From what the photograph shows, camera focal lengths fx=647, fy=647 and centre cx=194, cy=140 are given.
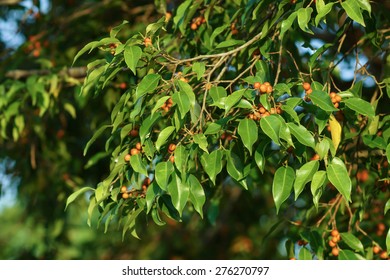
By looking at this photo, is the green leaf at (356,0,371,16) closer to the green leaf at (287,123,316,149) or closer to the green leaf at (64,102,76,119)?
the green leaf at (287,123,316,149)

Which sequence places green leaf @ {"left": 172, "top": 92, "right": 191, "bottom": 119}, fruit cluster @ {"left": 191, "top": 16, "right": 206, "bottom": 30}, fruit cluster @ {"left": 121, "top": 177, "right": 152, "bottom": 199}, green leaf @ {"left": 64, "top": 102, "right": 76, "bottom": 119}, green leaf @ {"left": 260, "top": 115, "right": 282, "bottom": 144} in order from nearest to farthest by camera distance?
green leaf @ {"left": 260, "top": 115, "right": 282, "bottom": 144}, green leaf @ {"left": 172, "top": 92, "right": 191, "bottom": 119}, fruit cluster @ {"left": 121, "top": 177, "right": 152, "bottom": 199}, fruit cluster @ {"left": 191, "top": 16, "right": 206, "bottom": 30}, green leaf @ {"left": 64, "top": 102, "right": 76, "bottom": 119}

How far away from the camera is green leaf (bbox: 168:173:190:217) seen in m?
1.67

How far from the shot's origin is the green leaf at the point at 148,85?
1.72m

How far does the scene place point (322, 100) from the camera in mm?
1666

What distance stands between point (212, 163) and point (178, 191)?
0.12 meters

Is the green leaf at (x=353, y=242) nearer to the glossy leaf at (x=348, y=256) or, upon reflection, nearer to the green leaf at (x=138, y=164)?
the glossy leaf at (x=348, y=256)

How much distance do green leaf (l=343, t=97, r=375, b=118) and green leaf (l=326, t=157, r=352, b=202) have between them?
0.53ft

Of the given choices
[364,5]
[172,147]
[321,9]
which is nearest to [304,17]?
[321,9]

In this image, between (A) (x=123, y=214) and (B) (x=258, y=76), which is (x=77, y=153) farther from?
(B) (x=258, y=76)

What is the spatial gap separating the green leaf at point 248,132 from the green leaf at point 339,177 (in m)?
0.22

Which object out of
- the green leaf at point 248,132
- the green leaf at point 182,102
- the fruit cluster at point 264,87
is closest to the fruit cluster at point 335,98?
the fruit cluster at point 264,87

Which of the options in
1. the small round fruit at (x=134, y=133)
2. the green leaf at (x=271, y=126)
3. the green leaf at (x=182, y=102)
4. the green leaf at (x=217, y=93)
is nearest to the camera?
the green leaf at (x=271, y=126)

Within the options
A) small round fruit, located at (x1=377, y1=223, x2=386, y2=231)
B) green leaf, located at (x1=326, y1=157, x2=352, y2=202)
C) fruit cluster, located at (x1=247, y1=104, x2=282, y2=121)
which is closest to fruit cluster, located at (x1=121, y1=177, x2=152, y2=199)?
fruit cluster, located at (x1=247, y1=104, x2=282, y2=121)
